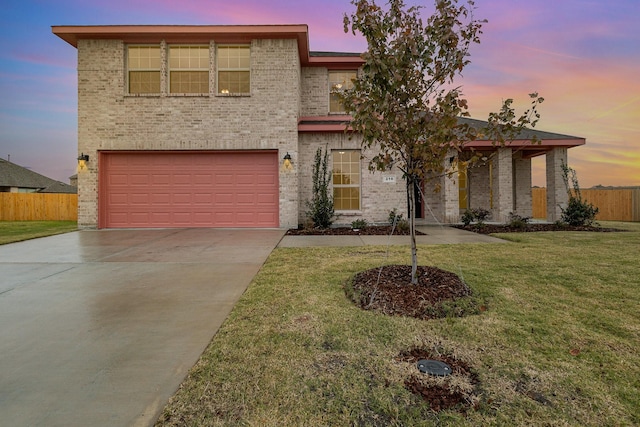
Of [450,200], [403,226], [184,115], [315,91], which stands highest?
[315,91]

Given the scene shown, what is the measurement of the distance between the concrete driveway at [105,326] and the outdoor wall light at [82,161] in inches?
201

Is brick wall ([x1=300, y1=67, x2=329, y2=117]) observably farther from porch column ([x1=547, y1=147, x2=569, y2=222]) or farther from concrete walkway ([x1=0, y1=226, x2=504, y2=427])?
porch column ([x1=547, y1=147, x2=569, y2=222])

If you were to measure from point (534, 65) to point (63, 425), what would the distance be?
17.5m

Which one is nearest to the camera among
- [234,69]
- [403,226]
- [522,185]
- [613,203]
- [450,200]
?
[403,226]

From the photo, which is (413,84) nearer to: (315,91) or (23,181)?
(315,91)

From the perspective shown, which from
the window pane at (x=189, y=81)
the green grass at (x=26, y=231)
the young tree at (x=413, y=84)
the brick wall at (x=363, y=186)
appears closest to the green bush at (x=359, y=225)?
the brick wall at (x=363, y=186)

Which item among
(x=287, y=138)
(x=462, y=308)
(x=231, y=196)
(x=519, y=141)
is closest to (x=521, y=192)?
(x=519, y=141)

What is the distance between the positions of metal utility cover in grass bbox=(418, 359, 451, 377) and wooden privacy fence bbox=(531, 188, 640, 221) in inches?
769

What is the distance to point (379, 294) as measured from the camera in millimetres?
3695

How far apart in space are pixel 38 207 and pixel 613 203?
31.9 metres

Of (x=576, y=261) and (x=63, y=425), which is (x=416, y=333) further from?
(x=576, y=261)

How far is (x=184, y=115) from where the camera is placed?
11031 mm

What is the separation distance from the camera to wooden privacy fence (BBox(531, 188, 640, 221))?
645 inches

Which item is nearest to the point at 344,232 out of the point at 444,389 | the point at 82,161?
the point at 444,389
